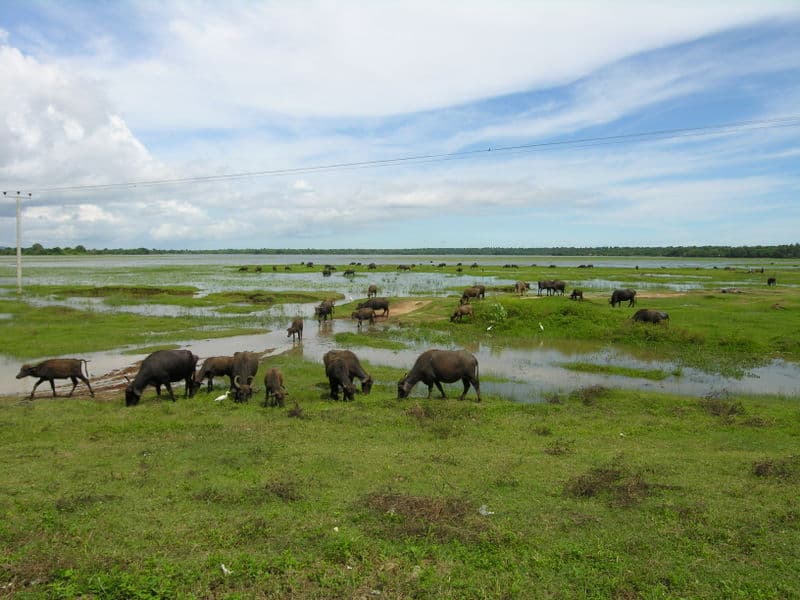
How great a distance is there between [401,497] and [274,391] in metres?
6.74

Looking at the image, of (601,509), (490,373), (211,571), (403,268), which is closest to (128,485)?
(211,571)

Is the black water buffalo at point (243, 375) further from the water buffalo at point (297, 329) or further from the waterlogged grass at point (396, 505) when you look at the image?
the water buffalo at point (297, 329)

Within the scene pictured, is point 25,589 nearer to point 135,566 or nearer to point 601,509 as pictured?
point 135,566

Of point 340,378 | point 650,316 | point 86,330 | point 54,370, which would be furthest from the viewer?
point 86,330

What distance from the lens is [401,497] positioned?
7.67m

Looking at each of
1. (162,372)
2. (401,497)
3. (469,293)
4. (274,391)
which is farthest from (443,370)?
(469,293)

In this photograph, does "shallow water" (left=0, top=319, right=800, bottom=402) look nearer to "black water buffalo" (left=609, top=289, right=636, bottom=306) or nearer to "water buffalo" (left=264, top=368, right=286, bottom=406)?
"water buffalo" (left=264, top=368, right=286, bottom=406)

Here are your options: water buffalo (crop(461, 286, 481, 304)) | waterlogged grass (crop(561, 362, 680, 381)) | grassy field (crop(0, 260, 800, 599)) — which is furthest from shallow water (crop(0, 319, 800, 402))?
water buffalo (crop(461, 286, 481, 304))

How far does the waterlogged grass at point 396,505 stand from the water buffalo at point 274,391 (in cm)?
96

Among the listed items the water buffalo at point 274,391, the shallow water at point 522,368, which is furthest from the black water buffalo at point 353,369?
the water buffalo at point 274,391

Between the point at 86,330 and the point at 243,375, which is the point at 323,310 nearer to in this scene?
the point at 86,330

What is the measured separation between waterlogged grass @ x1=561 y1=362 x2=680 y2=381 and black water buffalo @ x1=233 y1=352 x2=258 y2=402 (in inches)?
445

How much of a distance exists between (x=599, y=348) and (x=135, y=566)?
20.3 meters

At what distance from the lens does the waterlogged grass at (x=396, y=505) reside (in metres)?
5.78
